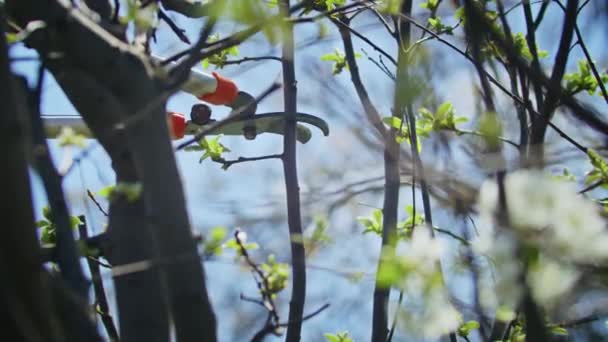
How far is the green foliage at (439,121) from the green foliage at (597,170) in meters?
0.42

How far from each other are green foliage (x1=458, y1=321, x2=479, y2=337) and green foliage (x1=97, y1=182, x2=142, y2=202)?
3.19 feet

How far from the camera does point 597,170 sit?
168 cm

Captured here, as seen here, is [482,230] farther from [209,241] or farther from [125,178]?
[125,178]

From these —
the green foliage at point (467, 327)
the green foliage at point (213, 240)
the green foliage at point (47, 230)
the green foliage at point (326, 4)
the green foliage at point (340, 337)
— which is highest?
the green foliage at point (326, 4)

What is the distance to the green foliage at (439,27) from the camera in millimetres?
2139

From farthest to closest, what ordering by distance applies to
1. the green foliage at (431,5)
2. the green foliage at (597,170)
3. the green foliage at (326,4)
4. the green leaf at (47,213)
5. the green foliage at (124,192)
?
the green foliage at (431,5)
the green foliage at (326,4)
the green leaf at (47,213)
the green foliage at (597,170)
the green foliage at (124,192)

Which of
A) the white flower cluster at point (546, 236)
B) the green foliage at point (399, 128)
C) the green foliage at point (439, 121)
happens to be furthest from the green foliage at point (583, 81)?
the white flower cluster at point (546, 236)

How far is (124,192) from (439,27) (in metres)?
1.32

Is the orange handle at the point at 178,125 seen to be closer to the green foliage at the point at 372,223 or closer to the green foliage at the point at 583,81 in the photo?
the green foliage at the point at 372,223

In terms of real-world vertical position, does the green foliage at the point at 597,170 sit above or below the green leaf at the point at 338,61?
below

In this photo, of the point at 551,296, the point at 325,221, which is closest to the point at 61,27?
the point at 325,221

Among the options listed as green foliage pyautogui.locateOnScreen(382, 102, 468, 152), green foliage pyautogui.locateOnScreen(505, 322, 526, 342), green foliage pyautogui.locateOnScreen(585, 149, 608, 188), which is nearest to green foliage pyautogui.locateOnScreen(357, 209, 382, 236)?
green foliage pyautogui.locateOnScreen(382, 102, 468, 152)

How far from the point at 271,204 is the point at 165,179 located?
577 millimetres

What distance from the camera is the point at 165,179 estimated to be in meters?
1.01
